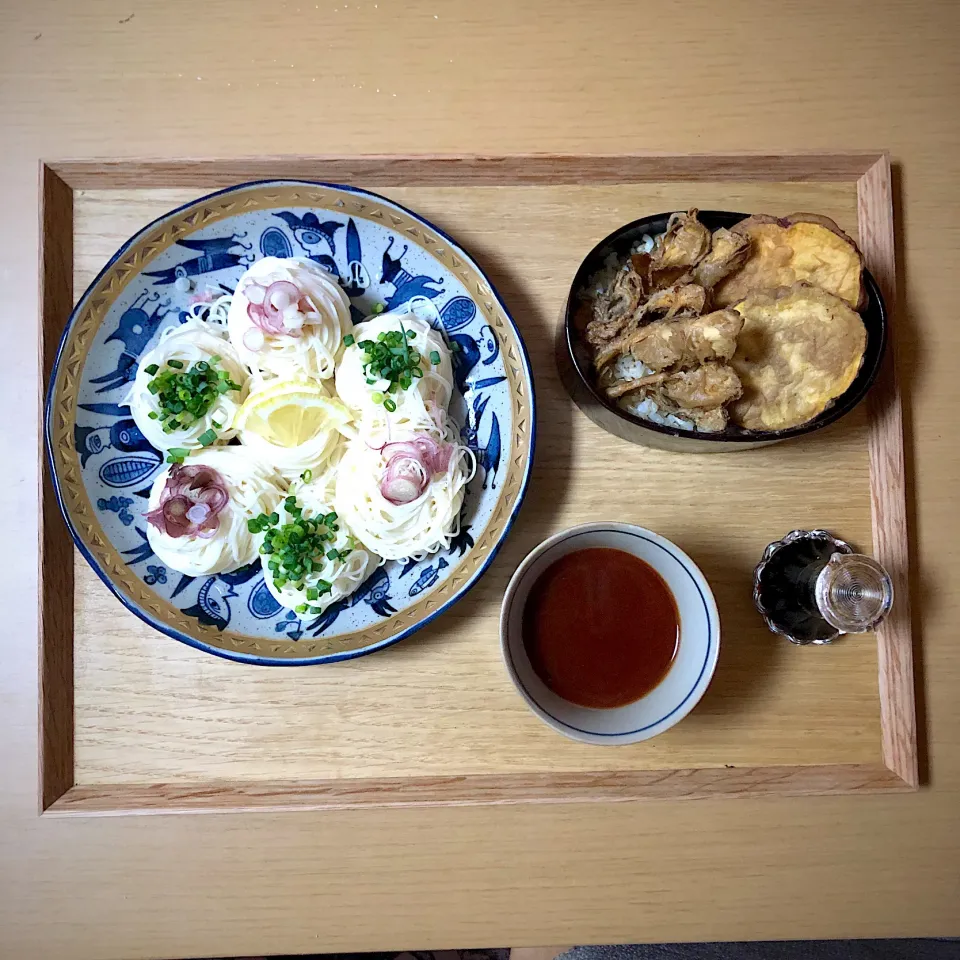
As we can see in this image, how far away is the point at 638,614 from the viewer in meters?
1.40

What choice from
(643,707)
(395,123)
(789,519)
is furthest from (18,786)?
(789,519)

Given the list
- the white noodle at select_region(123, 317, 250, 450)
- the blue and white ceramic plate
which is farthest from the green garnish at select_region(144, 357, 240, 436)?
the blue and white ceramic plate

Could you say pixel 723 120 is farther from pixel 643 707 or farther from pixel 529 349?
pixel 643 707

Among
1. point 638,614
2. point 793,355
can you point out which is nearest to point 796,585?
point 638,614

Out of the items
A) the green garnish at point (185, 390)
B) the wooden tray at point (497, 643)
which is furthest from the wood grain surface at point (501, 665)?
the green garnish at point (185, 390)

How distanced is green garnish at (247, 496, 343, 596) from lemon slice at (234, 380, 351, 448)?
0.42 ft

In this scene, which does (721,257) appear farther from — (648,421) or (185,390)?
(185,390)

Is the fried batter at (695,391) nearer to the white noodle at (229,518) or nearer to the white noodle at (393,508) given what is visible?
the white noodle at (393,508)

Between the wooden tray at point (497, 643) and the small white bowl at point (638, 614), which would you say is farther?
the wooden tray at point (497, 643)

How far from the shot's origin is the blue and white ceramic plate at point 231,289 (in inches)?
54.7

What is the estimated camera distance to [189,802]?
1.44 meters

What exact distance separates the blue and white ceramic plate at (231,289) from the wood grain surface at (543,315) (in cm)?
15

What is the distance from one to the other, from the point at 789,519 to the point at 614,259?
2.14 ft

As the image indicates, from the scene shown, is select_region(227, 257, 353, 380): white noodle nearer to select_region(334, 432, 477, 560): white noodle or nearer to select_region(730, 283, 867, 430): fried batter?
select_region(334, 432, 477, 560): white noodle
